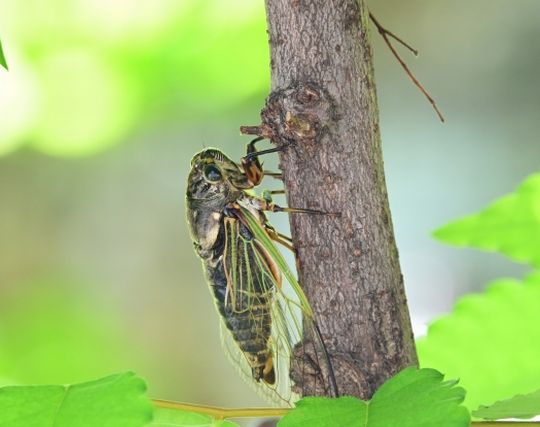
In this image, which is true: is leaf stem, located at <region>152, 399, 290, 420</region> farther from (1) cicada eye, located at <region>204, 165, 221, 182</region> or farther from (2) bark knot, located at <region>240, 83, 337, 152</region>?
(1) cicada eye, located at <region>204, 165, 221, 182</region>

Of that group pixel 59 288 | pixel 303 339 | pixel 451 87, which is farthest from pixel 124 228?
pixel 303 339

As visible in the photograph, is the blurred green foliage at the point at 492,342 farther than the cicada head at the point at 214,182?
No

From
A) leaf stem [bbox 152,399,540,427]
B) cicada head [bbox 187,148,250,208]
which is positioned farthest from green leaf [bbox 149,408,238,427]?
cicada head [bbox 187,148,250,208]

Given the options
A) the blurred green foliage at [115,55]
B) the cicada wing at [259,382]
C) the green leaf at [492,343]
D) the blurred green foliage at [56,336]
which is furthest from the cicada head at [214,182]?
the blurred green foliage at [56,336]

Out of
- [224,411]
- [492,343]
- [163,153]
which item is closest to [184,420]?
[224,411]

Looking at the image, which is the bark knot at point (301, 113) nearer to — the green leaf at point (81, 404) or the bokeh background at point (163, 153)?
the green leaf at point (81, 404)

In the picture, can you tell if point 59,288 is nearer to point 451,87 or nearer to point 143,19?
point 143,19

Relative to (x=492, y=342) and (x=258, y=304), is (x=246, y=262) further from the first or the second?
(x=492, y=342)
